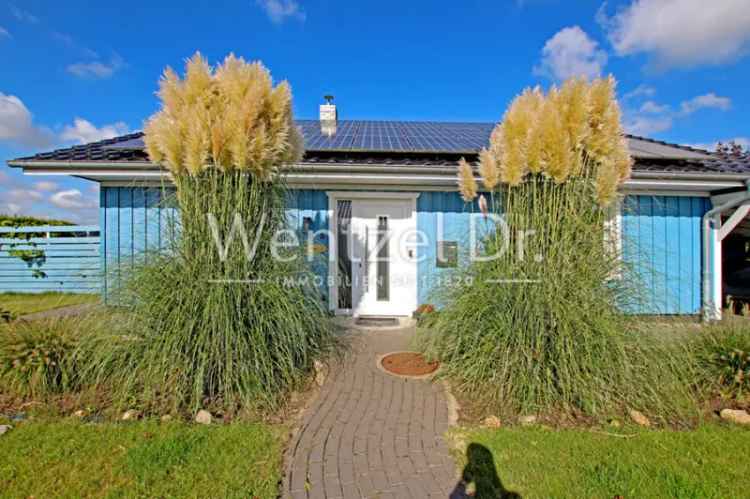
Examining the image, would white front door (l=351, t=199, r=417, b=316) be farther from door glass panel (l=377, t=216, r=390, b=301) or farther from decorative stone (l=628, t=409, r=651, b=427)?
decorative stone (l=628, t=409, r=651, b=427)

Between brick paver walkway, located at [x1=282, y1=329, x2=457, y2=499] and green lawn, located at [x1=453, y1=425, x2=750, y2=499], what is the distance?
305 mm

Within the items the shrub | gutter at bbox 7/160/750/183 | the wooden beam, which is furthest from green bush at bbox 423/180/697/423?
the wooden beam

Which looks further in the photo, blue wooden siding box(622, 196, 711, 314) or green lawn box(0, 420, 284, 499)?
blue wooden siding box(622, 196, 711, 314)

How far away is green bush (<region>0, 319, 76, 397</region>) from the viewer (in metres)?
3.21

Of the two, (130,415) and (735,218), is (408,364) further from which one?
(735,218)

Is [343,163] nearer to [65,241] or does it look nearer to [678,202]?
[678,202]

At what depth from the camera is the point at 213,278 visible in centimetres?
318

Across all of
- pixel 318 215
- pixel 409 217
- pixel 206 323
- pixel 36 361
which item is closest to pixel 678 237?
pixel 409 217

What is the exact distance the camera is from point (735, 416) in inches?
121

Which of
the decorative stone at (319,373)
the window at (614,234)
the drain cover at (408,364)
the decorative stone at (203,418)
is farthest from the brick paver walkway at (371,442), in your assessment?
the window at (614,234)

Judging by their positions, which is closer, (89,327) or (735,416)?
(735,416)

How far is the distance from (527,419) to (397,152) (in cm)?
486

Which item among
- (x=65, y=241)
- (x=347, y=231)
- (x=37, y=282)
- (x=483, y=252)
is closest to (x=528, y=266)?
(x=483, y=252)

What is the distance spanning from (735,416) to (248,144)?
5064 millimetres
